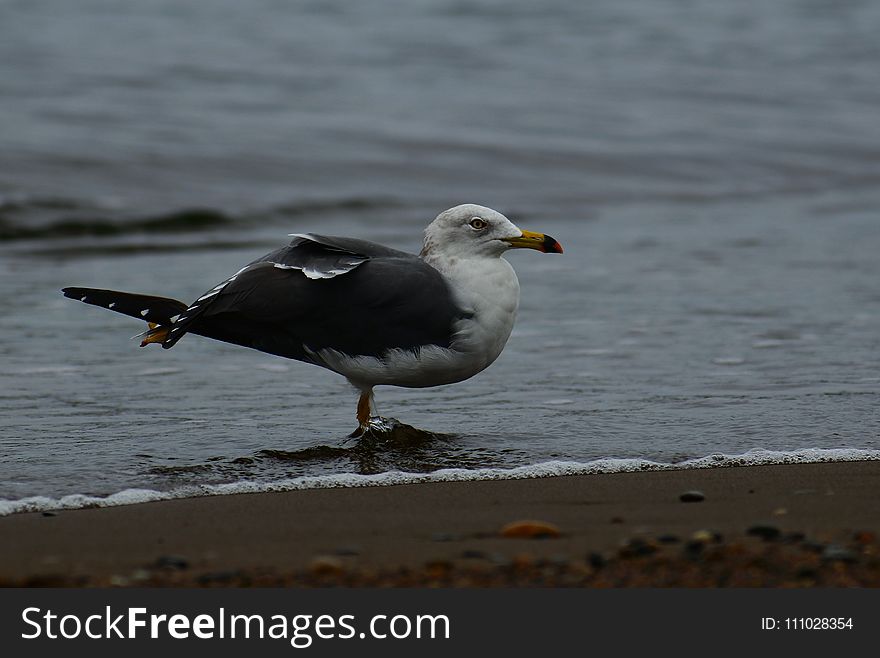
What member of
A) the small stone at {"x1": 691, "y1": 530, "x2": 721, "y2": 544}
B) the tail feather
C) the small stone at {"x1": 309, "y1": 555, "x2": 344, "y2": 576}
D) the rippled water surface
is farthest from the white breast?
the small stone at {"x1": 309, "y1": 555, "x2": 344, "y2": 576}

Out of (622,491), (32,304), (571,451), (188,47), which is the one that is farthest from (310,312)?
(188,47)

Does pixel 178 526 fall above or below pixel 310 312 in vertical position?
below

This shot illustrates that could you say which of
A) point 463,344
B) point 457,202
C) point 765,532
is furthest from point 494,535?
point 457,202

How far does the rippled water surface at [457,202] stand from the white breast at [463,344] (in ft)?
0.96

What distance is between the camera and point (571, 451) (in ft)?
17.7

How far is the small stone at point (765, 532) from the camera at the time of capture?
155 inches

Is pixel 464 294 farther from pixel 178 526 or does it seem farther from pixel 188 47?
pixel 188 47

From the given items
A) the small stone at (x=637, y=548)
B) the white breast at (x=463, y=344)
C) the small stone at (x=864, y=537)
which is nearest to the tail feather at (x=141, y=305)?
the white breast at (x=463, y=344)

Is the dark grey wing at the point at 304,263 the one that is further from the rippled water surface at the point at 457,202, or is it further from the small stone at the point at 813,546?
the small stone at the point at 813,546

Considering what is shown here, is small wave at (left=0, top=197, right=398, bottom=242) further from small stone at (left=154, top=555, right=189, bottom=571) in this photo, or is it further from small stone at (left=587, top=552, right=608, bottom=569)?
small stone at (left=587, top=552, right=608, bottom=569)

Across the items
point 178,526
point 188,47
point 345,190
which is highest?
point 188,47

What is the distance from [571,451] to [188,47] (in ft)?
49.1

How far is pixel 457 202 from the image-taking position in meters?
13.4

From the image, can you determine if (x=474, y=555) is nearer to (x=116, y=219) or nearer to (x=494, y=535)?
(x=494, y=535)
